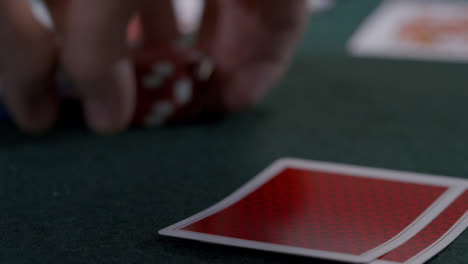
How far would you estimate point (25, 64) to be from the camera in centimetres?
76

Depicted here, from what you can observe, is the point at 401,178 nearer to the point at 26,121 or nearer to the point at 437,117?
the point at 437,117

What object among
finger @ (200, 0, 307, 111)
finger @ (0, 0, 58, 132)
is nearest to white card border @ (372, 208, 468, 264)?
finger @ (200, 0, 307, 111)

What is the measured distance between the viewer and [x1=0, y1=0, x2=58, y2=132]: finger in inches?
29.2

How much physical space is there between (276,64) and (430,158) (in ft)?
0.87

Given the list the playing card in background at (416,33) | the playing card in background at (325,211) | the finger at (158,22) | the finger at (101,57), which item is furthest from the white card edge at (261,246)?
the playing card in background at (416,33)

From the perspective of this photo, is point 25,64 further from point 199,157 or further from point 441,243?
point 441,243

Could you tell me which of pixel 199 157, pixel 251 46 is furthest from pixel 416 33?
pixel 199 157

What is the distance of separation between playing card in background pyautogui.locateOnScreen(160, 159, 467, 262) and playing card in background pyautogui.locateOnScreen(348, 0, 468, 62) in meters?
0.66

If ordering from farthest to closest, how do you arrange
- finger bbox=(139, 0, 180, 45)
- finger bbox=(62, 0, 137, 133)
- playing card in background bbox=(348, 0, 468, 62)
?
playing card in background bbox=(348, 0, 468, 62), finger bbox=(139, 0, 180, 45), finger bbox=(62, 0, 137, 133)

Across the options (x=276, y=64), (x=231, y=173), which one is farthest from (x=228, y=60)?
(x=231, y=173)

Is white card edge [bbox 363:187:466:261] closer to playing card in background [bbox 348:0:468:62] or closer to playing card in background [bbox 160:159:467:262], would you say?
playing card in background [bbox 160:159:467:262]

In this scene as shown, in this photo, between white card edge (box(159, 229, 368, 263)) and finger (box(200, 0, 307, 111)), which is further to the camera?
finger (box(200, 0, 307, 111))

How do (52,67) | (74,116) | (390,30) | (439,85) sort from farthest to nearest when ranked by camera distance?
1. (390,30)
2. (439,85)
3. (74,116)
4. (52,67)

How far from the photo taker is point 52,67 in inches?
31.2
